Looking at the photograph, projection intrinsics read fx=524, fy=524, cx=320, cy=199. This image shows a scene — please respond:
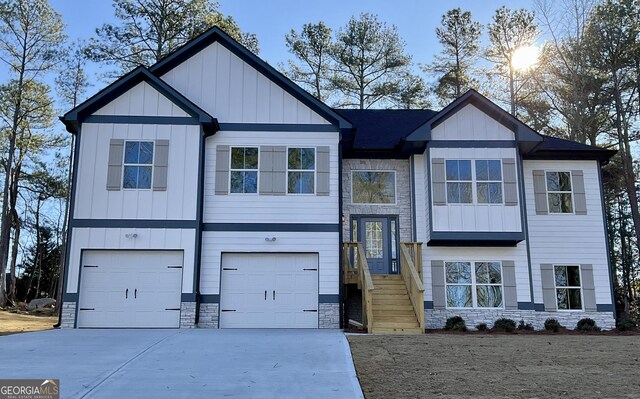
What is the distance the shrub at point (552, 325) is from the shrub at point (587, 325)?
0.57m

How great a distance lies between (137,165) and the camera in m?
13.5

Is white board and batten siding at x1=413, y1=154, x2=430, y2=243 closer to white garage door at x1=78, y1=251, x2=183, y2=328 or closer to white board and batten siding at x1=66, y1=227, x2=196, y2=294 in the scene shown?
white board and batten siding at x1=66, y1=227, x2=196, y2=294

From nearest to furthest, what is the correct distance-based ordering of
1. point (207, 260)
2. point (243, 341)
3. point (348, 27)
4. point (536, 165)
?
point (243, 341), point (207, 260), point (536, 165), point (348, 27)

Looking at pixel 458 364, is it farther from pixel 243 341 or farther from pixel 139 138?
pixel 139 138

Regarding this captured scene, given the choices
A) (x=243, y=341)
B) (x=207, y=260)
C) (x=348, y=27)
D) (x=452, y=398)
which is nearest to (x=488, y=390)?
(x=452, y=398)

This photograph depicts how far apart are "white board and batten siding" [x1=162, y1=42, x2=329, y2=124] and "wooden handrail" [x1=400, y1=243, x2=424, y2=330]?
13.9ft

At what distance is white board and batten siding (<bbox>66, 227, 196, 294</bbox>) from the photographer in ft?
42.9

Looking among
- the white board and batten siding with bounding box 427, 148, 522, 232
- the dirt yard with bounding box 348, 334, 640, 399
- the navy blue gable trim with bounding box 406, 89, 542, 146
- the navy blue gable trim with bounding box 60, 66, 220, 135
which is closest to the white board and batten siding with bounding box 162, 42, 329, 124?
the navy blue gable trim with bounding box 60, 66, 220, 135

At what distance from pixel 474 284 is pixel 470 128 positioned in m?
4.37

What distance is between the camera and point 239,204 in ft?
45.2

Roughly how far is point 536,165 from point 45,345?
44.1 feet

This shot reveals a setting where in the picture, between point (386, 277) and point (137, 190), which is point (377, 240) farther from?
point (137, 190)

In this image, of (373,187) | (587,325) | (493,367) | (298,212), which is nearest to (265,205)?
(298,212)

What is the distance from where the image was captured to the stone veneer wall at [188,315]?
42.1ft
